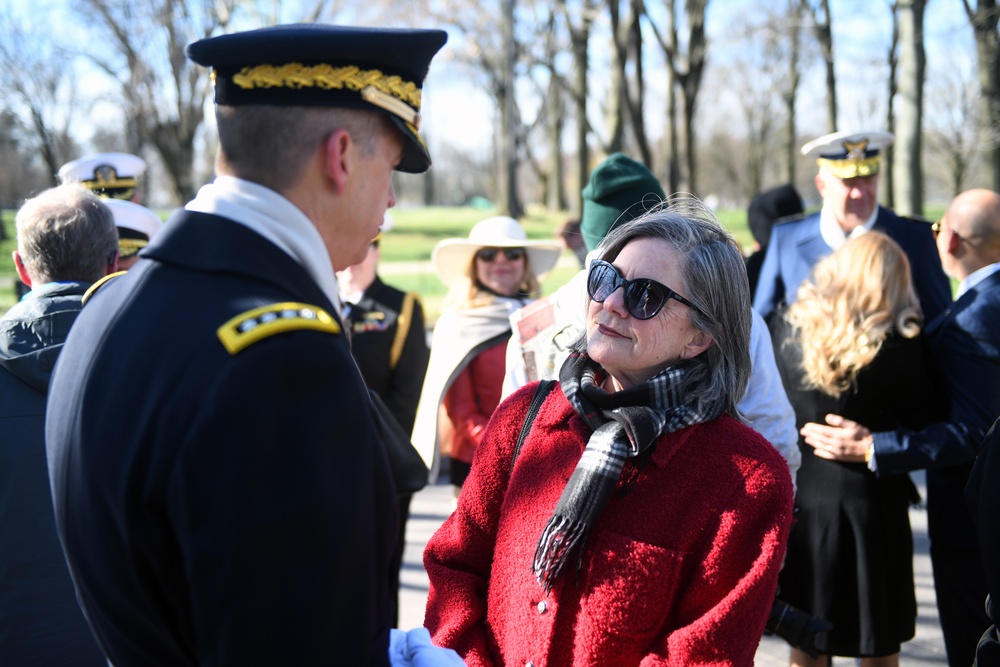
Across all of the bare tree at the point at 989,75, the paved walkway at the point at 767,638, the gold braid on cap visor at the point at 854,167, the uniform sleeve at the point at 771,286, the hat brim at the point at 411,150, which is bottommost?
the paved walkway at the point at 767,638

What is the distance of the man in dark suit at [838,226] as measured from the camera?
4.73 metres

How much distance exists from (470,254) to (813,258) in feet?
6.07

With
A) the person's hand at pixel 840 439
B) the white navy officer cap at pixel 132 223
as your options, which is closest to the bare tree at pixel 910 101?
the person's hand at pixel 840 439

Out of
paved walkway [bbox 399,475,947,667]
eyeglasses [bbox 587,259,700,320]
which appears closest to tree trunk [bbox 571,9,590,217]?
paved walkway [bbox 399,475,947,667]

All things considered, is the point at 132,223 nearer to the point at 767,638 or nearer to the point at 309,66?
the point at 309,66

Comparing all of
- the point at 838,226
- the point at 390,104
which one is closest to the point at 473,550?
the point at 390,104

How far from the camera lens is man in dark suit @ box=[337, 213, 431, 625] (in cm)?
454

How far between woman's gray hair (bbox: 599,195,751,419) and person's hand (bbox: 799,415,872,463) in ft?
4.32

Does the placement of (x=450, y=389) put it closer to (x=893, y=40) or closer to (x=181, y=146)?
(x=181, y=146)

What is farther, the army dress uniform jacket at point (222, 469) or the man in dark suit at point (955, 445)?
the man in dark suit at point (955, 445)

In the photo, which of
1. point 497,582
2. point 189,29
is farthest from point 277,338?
point 189,29

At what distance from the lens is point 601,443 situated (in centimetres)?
204

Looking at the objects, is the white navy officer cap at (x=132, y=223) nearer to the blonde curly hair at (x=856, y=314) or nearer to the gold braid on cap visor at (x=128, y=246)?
the gold braid on cap visor at (x=128, y=246)

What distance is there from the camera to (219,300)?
1249mm
